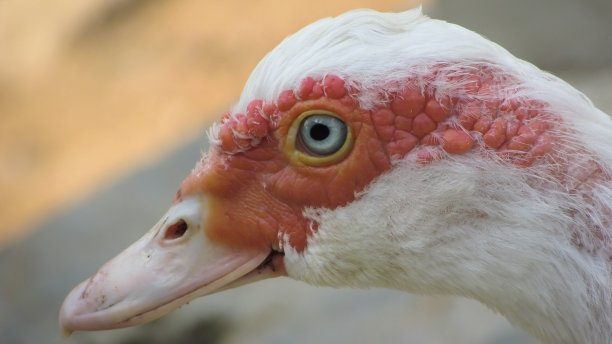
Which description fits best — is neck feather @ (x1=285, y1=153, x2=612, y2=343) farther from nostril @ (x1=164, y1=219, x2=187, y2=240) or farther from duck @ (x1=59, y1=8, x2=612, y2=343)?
nostril @ (x1=164, y1=219, x2=187, y2=240)

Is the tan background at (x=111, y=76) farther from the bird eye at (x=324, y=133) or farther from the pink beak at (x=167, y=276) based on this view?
the bird eye at (x=324, y=133)

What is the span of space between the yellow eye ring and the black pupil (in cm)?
3

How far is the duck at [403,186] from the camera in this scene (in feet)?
6.30

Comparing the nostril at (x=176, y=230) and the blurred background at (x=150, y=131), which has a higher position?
the nostril at (x=176, y=230)

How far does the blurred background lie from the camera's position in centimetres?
432

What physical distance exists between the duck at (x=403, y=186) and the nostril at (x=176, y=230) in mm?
19

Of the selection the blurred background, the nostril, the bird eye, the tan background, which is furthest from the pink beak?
the tan background

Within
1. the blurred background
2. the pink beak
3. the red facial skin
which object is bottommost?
the blurred background

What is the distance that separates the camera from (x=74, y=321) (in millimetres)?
2201

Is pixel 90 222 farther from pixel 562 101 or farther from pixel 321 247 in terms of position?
pixel 562 101

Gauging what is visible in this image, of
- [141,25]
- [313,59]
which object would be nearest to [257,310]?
[313,59]

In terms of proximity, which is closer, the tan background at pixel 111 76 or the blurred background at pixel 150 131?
the blurred background at pixel 150 131

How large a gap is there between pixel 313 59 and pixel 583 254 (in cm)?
90

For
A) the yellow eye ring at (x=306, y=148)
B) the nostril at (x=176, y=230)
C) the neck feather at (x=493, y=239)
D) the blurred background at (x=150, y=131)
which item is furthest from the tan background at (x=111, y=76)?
the neck feather at (x=493, y=239)
